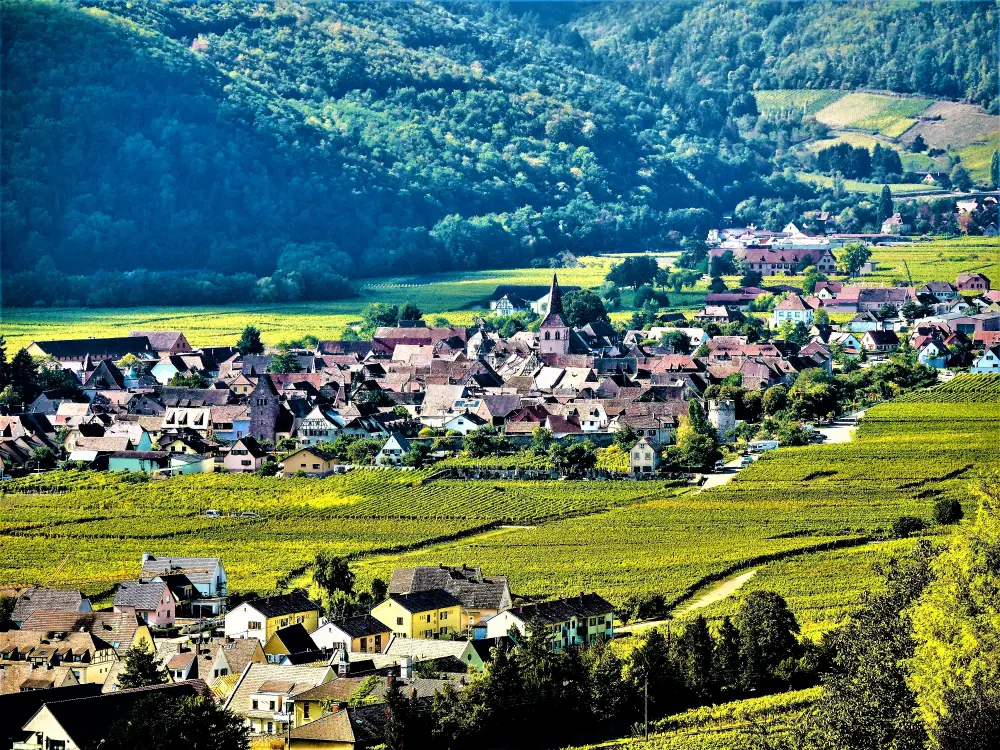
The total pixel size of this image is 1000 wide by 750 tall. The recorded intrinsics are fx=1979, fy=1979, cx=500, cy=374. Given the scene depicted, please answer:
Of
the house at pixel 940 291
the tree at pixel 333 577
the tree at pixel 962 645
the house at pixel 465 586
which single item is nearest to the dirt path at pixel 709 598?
the house at pixel 465 586

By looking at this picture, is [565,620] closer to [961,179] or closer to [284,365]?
[284,365]

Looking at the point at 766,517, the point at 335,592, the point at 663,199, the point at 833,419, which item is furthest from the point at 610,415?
the point at 663,199

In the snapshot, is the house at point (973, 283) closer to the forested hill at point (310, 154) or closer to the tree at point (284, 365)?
the forested hill at point (310, 154)

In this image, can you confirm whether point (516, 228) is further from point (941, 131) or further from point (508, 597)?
point (508, 597)

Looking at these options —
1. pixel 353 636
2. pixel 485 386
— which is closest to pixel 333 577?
pixel 353 636

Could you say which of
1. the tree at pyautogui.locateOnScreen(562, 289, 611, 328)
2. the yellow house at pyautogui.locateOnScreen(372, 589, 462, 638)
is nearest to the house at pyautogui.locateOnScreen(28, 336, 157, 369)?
the tree at pyautogui.locateOnScreen(562, 289, 611, 328)

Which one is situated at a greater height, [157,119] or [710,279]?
[157,119]
